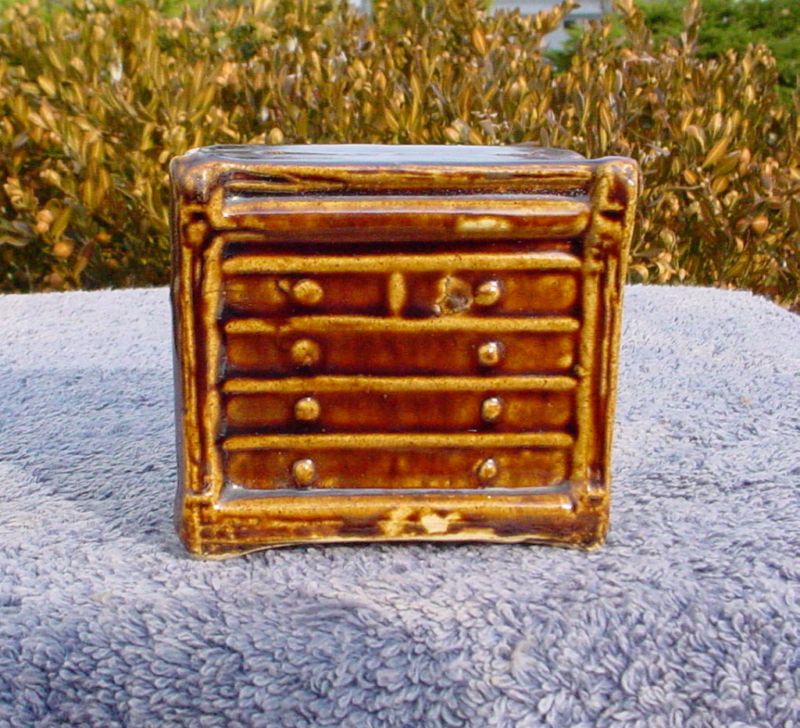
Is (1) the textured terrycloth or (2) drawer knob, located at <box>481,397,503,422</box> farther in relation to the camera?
(2) drawer knob, located at <box>481,397,503,422</box>

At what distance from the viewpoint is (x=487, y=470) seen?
119 centimetres

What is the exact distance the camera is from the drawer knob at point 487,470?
1.19 meters

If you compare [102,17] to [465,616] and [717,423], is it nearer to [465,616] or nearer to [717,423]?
[717,423]

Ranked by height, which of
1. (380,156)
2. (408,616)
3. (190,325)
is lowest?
(408,616)

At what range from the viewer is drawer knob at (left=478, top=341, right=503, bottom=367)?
3.79 feet

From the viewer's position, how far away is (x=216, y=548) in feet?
3.82

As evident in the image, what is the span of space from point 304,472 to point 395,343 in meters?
0.19

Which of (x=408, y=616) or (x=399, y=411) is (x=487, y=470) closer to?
(x=399, y=411)

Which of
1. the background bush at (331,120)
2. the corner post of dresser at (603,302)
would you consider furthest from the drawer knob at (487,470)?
the background bush at (331,120)

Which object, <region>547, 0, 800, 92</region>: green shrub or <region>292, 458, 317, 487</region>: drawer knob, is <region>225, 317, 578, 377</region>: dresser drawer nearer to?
<region>292, 458, 317, 487</region>: drawer knob

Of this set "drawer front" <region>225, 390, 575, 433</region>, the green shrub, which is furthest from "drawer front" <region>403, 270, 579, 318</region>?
the green shrub

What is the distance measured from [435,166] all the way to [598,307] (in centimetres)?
26

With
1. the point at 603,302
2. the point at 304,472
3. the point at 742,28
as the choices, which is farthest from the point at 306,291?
the point at 742,28

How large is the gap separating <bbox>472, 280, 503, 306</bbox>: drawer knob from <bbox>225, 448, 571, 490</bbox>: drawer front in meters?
0.19
